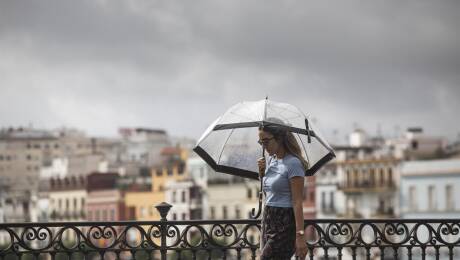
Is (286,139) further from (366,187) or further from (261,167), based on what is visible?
(366,187)

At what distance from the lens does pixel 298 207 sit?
1109 centimetres

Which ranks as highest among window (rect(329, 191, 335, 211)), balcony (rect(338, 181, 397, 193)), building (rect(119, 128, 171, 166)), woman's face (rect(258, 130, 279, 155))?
building (rect(119, 128, 171, 166))

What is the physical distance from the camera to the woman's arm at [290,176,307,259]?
Result: 11.1 m

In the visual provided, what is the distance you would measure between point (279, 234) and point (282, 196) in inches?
11.8

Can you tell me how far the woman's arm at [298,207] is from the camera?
1109 cm

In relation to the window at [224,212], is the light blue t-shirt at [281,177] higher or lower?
lower

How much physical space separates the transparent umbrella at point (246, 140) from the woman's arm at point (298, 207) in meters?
1.32

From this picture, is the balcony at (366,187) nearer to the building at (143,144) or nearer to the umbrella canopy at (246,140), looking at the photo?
the building at (143,144)

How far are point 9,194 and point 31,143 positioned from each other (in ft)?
44.3

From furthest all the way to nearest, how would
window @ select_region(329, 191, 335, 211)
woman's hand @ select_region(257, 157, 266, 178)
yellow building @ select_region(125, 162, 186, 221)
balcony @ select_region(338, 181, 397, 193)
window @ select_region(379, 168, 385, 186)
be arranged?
yellow building @ select_region(125, 162, 186, 221)
window @ select_region(329, 191, 335, 211)
window @ select_region(379, 168, 385, 186)
balcony @ select_region(338, 181, 397, 193)
woman's hand @ select_region(257, 157, 266, 178)

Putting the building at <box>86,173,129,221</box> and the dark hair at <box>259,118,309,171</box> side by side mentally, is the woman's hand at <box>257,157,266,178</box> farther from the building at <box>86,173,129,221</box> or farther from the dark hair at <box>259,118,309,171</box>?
the building at <box>86,173,129,221</box>

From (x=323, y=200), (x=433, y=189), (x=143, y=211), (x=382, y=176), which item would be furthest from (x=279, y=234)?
(x=143, y=211)

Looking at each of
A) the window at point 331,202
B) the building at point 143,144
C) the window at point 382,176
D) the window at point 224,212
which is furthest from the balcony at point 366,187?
the building at point 143,144

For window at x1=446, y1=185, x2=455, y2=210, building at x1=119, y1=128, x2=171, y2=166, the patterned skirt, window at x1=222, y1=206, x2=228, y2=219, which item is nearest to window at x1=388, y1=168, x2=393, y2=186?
window at x1=446, y1=185, x2=455, y2=210
